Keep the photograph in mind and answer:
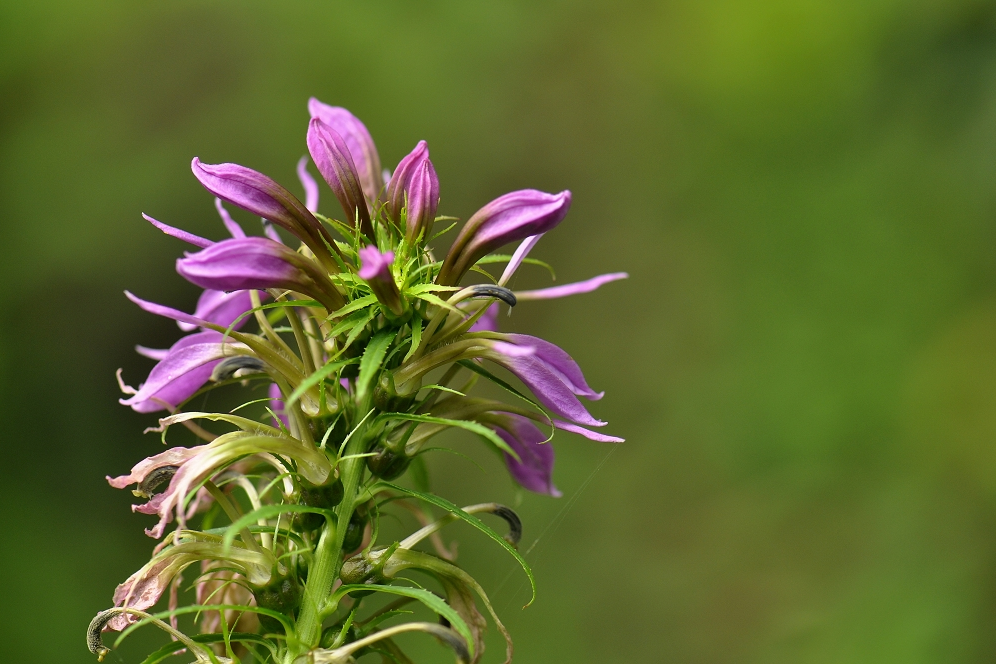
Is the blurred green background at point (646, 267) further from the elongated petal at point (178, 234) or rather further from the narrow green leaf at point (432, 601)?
the elongated petal at point (178, 234)

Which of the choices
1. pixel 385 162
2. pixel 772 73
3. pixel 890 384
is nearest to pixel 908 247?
pixel 890 384

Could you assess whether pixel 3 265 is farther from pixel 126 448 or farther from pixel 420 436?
pixel 420 436

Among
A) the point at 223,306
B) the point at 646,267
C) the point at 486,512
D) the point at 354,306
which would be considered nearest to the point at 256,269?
the point at 354,306

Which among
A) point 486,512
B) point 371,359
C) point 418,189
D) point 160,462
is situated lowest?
point 486,512

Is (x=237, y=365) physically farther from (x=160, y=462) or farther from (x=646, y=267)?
(x=646, y=267)

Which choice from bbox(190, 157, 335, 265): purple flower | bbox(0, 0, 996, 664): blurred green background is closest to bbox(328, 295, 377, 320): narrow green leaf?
bbox(190, 157, 335, 265): purple flower

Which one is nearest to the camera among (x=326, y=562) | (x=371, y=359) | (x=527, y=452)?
(x=371, y=359)
